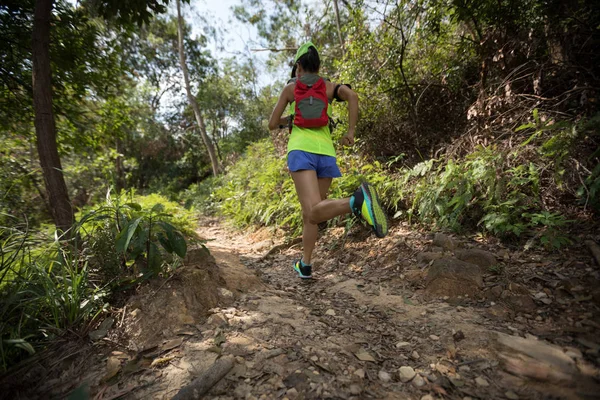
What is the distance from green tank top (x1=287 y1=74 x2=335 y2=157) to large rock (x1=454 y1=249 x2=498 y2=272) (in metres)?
1.42

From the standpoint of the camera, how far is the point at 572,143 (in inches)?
91.7

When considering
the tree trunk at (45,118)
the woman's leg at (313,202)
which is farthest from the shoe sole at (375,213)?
the tree trunk at (45,118)

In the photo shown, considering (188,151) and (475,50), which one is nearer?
(475,50)

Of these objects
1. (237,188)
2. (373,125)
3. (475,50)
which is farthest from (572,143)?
(237,188)

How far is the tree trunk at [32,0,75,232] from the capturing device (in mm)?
2510

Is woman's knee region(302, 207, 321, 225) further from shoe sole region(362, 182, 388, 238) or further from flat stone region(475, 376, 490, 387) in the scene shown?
flat stone region(475, 376, 490, 387)

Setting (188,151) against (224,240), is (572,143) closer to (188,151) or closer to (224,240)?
(224,240)

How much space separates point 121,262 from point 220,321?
902 millimetres

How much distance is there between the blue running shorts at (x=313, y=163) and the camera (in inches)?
87.3

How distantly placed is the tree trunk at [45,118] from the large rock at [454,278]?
3269 millimetres

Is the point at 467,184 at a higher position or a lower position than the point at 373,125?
lower

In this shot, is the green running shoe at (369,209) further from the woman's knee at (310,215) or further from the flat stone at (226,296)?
the flat stone at (226,296)

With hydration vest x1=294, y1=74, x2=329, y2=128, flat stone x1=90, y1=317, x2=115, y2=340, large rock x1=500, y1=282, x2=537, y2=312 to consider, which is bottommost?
large rock x1=500, y1=282, x2=537, y2=312

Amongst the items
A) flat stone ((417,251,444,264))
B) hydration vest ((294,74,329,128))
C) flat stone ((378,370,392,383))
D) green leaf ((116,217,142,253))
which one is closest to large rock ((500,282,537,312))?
flat stone ((417,251,444,264))
